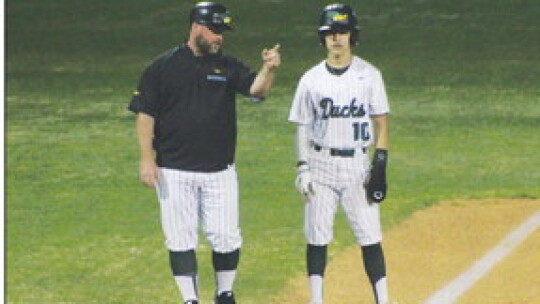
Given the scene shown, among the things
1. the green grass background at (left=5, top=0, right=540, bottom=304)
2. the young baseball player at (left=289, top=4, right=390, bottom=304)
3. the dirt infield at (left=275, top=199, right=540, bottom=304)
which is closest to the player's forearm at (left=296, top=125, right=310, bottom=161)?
the young baseball player at (left=289, top=4, right=390, bottom=304)

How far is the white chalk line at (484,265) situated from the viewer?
1036 centimetres

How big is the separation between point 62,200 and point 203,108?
20.1 feet

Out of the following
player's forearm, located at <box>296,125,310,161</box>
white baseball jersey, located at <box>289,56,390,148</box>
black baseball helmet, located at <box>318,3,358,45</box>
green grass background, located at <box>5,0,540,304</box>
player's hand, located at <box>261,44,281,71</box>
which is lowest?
green grass background, located at <box>5,0,540,304</box>

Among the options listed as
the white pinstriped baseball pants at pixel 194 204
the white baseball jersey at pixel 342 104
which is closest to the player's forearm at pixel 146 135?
the white pinstriped baseball pants at pixel 194 204

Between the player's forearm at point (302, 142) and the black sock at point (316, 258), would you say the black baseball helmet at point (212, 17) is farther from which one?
the black sock at point (316, 258)

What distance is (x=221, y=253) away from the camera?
919 centimetres

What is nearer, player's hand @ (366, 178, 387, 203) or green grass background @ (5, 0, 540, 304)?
player's hand @ (366, 178, 387, 203)

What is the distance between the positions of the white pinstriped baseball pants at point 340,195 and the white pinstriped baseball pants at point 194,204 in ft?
1.56

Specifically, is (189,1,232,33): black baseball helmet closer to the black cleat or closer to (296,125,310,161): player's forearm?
(296,125,310,161): player's forearm

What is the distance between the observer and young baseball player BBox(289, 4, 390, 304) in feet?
28.9

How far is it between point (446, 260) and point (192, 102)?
3.35 m

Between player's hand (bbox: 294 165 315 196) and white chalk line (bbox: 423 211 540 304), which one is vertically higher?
player's hand (bbox: 294 165 315 196)

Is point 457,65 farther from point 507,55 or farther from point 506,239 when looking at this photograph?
point 506,239

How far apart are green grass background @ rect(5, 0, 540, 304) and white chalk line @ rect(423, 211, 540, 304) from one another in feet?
3.82
